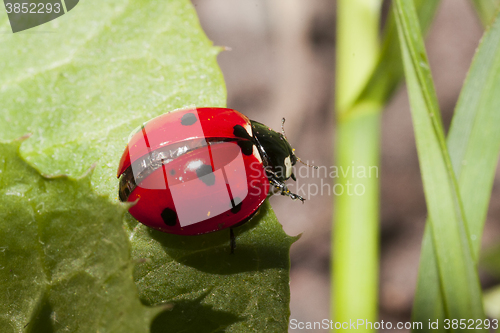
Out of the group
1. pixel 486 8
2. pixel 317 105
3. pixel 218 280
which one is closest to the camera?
pixel 218 280

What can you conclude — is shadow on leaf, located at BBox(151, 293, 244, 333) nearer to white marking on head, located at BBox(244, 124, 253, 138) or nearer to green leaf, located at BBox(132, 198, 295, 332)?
green leaf, located at BBox(132, 198, 295, 332)

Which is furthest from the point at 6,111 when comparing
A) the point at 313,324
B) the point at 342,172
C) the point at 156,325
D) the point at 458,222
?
the point at 313,324

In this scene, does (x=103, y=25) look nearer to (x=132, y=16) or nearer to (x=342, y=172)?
(x=132, y=16)

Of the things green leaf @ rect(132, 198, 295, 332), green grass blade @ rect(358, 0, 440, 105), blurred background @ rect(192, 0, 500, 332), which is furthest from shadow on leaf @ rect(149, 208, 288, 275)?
blurred background @ rect(192, 0, 500, 332)

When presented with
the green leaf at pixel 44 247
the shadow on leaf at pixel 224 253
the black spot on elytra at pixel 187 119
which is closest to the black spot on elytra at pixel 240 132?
the black spot on elytra at pixel 187 119

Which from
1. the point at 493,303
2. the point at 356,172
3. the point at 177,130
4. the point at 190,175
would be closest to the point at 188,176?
the point at 190,175

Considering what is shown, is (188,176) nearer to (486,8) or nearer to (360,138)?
(360,138)
